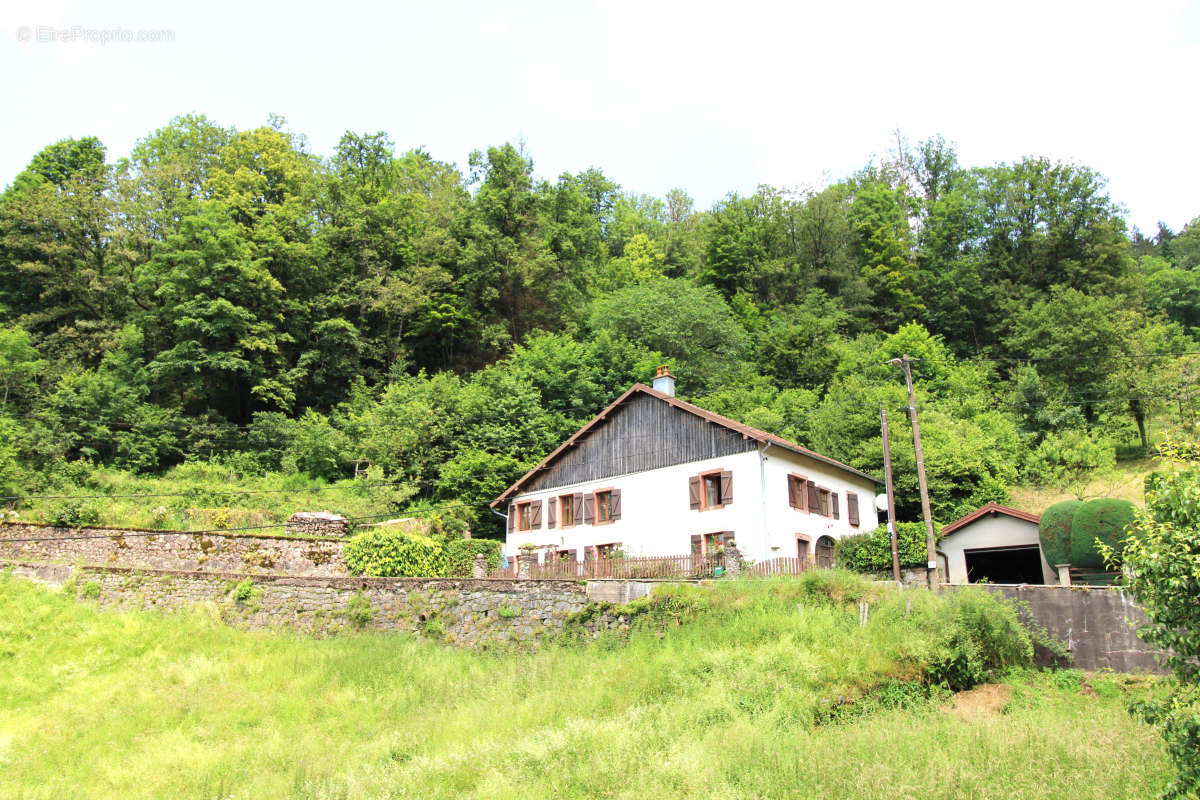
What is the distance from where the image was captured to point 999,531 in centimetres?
2589

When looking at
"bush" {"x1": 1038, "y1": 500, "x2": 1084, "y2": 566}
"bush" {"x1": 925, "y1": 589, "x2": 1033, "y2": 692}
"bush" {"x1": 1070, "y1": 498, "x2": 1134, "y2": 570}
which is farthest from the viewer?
"bush" {"x1": 1038, "y1": 500, "x2": 1084, "y2": 566}

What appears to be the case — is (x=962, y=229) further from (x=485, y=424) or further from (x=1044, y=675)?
(x=1044, y=675)

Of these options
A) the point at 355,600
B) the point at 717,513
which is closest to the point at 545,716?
the point at 355,600

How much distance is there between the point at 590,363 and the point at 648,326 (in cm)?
471

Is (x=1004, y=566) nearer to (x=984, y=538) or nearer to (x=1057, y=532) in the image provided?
(x=984, y=538)

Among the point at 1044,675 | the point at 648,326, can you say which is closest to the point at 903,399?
the point at 648,326

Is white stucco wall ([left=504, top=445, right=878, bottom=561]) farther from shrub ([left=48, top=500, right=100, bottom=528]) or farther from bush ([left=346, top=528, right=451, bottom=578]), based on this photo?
shrub ([left=48, top=500, right=100, bottom=528])

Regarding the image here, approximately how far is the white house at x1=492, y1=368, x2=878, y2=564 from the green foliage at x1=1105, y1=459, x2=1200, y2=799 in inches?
658

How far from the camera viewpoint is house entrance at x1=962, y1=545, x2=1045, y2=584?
27031mm

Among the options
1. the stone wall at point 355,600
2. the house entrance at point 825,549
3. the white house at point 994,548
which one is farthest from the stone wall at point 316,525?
the white house at point 994,548

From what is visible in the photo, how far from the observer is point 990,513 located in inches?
1029

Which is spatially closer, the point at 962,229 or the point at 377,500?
the point at 377,500

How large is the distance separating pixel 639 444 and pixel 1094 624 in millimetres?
16368

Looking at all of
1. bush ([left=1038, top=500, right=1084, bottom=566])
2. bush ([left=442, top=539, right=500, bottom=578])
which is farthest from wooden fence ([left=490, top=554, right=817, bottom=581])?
bush ([left=1038, top=500, right=1084, bottom=566])
